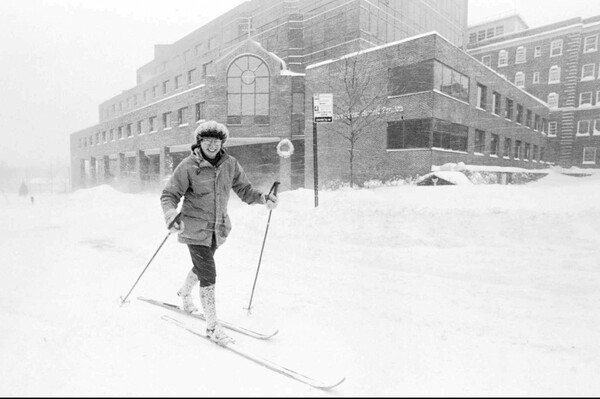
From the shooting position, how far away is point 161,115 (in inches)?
901

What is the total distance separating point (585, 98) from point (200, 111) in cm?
2113

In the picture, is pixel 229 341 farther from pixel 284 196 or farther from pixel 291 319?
pixel 284 196

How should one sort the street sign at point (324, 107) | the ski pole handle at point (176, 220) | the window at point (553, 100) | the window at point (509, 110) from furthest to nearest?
the window at point (509, 110), the street sign at point (324, 107), the window at point (553, 100), the ski pole handle at point (176, 220)

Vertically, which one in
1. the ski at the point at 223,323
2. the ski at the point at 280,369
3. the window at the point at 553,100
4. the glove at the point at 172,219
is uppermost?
the window at the point at 553,100

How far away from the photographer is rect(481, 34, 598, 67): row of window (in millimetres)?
6441

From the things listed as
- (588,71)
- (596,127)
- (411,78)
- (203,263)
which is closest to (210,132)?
(203,263)

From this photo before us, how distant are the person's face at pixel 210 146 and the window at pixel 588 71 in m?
7.20

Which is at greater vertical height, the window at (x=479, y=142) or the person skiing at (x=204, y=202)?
the window at (x=479, y=142)

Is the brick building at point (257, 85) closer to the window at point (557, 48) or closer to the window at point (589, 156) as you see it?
the window at point (557, 48)

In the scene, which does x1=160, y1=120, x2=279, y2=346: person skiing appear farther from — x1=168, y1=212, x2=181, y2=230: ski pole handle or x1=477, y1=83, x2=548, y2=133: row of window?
x1=477, y1=83, x2=548, y2=133: row of window

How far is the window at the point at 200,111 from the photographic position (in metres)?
22.9

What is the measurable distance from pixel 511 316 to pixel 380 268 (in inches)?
94.7

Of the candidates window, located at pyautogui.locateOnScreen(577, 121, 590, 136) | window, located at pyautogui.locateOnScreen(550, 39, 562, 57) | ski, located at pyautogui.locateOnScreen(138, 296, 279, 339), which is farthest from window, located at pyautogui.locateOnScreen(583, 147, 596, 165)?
ski, located at pyautogui.locateOnScreen(138, 296, 279, 339)

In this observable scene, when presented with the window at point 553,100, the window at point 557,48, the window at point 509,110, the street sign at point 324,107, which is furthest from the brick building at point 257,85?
the window at point 553,100
